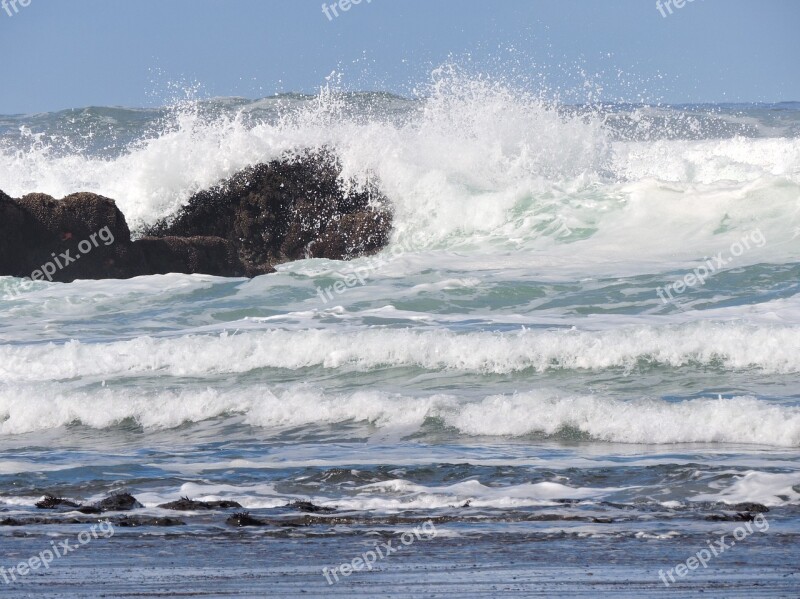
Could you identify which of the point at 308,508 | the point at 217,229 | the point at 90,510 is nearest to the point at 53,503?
the point at 90,510

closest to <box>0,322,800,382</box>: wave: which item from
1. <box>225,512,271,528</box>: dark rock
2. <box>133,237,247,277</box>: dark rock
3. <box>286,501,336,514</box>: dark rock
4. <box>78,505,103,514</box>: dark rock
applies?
<box>133,237,247,277</box>: dark rock

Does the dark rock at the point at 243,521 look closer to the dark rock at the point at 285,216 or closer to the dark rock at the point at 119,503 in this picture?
the dark rock at the point at 119,503

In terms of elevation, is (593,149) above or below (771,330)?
above

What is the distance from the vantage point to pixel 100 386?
9.69m

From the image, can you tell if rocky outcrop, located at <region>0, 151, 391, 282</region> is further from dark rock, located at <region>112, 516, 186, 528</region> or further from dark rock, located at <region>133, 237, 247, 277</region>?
dark rock, located at <region>112, 516, 186, 528</region>

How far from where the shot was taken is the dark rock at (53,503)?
18.9 feet

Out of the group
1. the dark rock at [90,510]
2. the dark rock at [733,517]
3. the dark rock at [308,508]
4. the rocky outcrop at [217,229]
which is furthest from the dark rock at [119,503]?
the rocky outcrop at [217,229]

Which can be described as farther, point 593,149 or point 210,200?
point 593,149

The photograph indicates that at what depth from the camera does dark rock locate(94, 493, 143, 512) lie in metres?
5.68

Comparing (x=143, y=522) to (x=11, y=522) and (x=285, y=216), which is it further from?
(x=285, y=216)

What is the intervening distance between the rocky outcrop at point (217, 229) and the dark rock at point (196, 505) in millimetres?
8811

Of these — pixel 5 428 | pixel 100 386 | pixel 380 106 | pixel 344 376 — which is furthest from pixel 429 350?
pixel 380 106

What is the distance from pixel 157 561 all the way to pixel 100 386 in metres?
5.36

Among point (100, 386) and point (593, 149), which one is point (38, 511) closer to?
point (100, 386)
